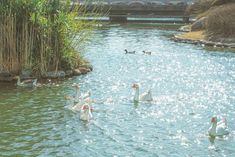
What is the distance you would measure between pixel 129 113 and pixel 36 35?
897cm

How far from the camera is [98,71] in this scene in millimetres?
30797

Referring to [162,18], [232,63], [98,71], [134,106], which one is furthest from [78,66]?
[162,18]

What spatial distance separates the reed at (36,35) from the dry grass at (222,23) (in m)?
21.0

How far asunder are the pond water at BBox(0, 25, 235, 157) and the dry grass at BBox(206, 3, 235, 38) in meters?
9.74

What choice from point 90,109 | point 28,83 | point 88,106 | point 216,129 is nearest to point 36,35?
point 28,83

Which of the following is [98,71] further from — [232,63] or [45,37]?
[232,63]

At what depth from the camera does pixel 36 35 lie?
1058 inches

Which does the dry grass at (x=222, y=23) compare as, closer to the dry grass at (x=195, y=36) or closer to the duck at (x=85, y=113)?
the dry grass at (x=195, y=36)

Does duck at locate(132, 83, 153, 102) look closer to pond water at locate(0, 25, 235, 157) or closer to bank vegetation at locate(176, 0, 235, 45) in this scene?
pond water at locate(0, 25, 235, 157)

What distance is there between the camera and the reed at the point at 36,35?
2625 centimetres

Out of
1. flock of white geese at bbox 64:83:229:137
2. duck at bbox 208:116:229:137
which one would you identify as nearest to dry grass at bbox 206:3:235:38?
flock of white geese at bbox 64:83:229:137

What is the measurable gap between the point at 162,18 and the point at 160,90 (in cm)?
5352

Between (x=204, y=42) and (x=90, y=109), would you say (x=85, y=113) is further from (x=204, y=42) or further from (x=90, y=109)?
(x=204, y=42)

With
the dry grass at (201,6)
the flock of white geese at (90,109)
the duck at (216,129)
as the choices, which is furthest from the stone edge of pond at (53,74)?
the dry grass at (201,6)
